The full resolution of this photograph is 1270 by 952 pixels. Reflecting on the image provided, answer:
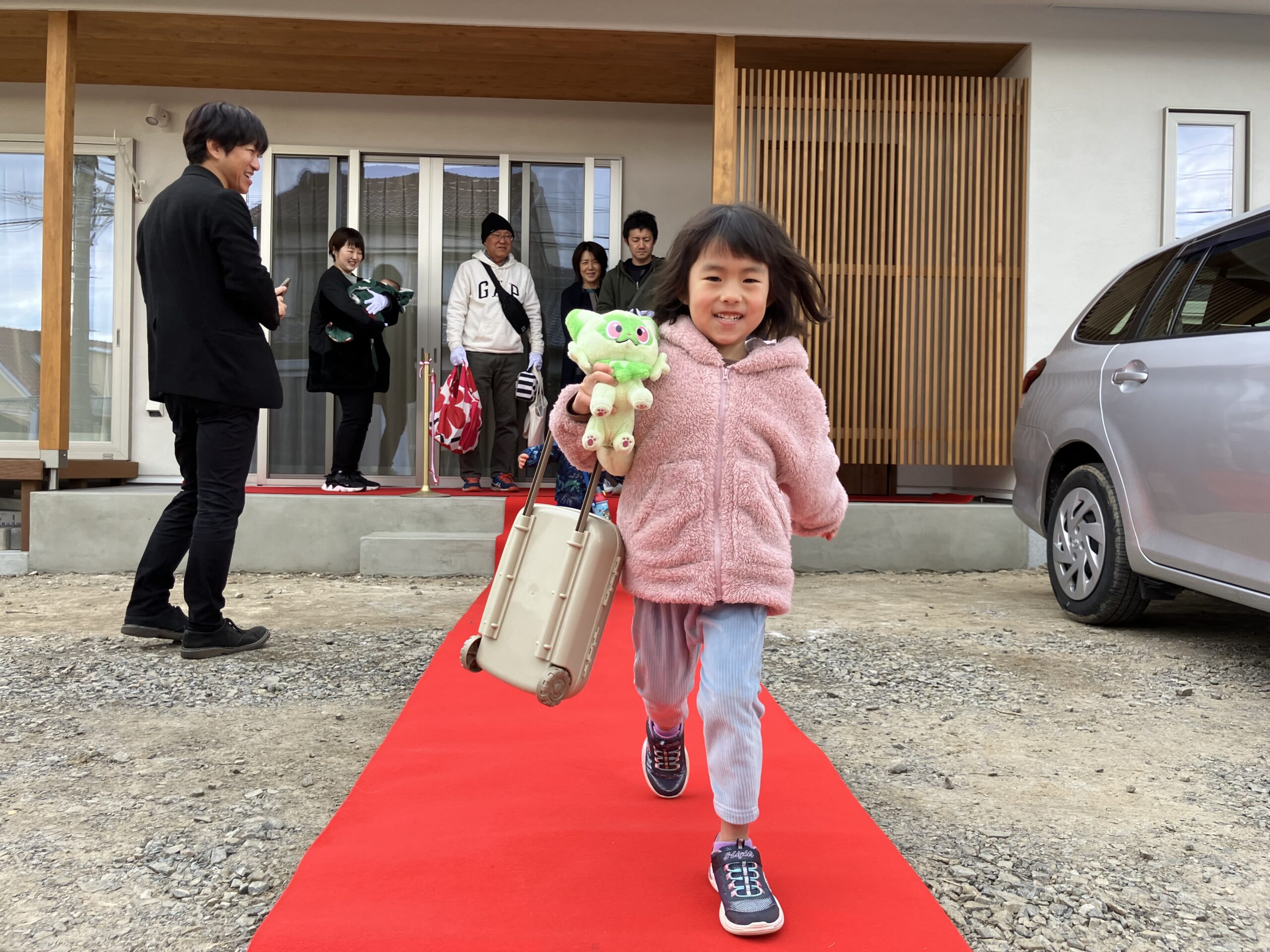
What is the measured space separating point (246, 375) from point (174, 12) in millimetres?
3831

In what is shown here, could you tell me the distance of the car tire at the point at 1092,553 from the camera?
425 centimetres

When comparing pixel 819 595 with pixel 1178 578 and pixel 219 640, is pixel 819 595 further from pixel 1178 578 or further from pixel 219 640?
pixel 219 640

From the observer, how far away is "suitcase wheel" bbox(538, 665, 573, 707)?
184 centimetres

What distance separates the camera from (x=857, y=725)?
3.16 m

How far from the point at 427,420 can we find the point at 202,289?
3.40m

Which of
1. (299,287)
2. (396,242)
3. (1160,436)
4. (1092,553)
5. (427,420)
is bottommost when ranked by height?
(1092,553)

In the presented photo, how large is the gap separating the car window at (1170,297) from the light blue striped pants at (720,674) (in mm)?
3011

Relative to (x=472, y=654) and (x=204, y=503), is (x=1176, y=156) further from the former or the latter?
(x=472, y=654)

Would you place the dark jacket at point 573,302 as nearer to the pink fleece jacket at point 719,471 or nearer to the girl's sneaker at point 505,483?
the girl's sneaker at point 505,483

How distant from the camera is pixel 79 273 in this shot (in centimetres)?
777

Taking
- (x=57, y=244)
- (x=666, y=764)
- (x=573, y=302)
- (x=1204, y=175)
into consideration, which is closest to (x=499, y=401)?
(x=573, y=302)

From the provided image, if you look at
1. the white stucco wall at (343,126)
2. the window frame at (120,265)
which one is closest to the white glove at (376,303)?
the white stucco wall at (343,126)

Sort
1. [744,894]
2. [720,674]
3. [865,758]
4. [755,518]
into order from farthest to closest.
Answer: [865,758]
[755,518]
[720,674]
[744,894]

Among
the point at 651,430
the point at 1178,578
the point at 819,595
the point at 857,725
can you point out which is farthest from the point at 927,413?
the point at 651,430
